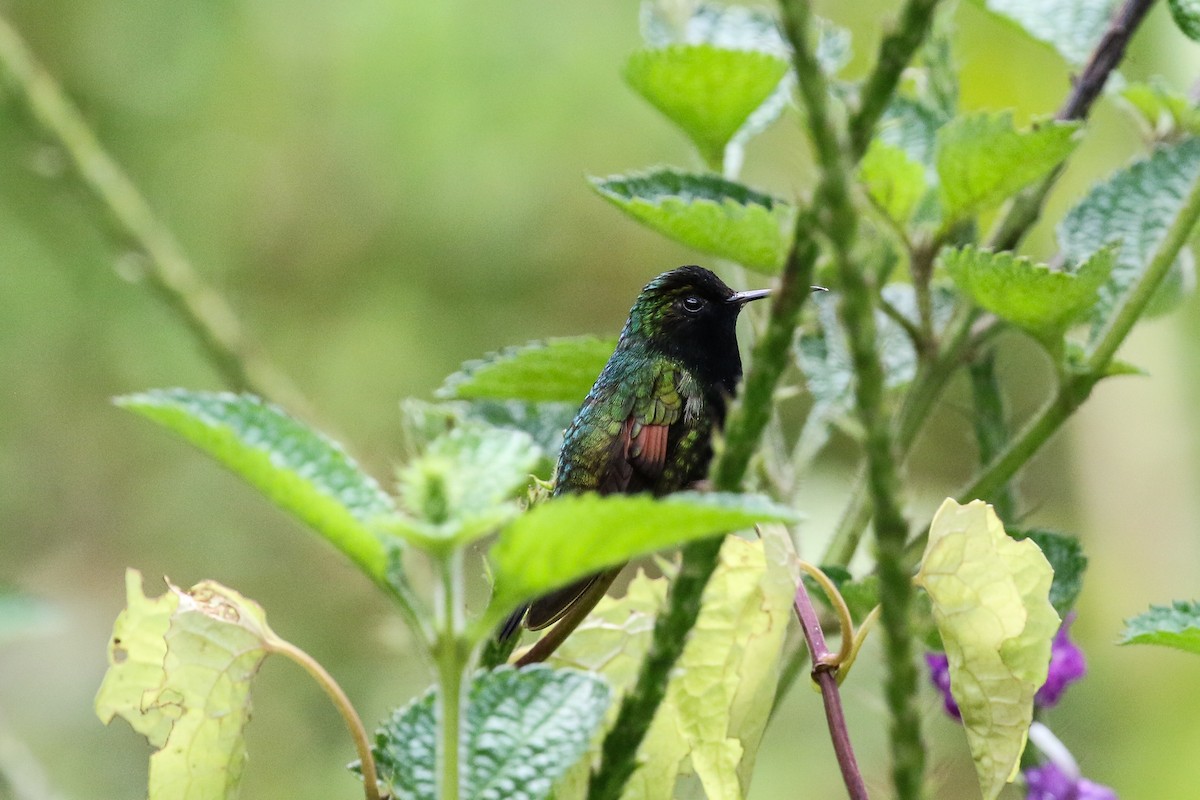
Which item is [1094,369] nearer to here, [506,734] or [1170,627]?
[1170,627]

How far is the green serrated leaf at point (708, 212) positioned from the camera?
2.29 ft

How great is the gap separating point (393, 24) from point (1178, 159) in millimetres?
2638

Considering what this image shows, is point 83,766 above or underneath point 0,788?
above

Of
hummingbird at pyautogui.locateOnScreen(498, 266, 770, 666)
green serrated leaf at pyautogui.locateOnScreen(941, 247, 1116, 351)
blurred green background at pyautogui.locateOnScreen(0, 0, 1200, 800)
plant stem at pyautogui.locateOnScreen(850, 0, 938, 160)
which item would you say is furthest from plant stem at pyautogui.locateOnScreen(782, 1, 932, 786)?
blurred green background at pyautogui.locateOnScreen(0, 0, 1200, 800)

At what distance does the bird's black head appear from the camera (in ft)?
3.38

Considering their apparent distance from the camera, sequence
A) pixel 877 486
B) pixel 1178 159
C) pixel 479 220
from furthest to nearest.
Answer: pixel 479 220
pixel 1178 159
pixel 877 486

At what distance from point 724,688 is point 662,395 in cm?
41

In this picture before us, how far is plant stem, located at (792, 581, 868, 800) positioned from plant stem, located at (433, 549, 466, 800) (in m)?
0.17

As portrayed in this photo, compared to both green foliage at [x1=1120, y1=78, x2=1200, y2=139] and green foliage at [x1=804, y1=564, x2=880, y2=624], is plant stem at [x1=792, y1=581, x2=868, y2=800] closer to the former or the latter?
green foliage at [x1=804, y1=564, x2=880, y2=624]

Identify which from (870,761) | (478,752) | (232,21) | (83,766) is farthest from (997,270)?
(232,21)

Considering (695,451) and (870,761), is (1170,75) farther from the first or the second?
(870,761)

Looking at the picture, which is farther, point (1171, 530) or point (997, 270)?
point (1171, 530)

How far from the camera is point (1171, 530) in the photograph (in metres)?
2.79

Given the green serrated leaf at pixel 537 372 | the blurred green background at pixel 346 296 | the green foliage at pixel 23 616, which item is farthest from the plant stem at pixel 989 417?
the blurred green background at pixel 346 296
